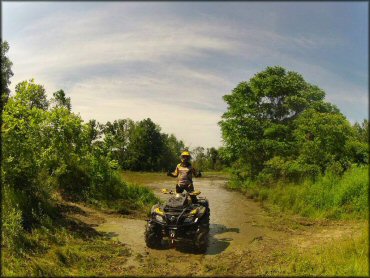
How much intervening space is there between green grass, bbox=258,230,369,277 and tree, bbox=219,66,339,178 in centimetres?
1415

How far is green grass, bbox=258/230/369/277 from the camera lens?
708cm

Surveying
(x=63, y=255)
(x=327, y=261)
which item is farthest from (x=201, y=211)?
(x=63, y=255)

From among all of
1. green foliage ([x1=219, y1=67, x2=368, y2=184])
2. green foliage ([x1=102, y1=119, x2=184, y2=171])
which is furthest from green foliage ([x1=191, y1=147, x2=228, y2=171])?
green foliage ([x1=219, y1=67, x2=368, y2=184])

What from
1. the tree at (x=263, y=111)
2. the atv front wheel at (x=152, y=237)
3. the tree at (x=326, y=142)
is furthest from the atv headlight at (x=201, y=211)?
the tree at (x=263, y=111)

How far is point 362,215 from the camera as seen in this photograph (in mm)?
12398

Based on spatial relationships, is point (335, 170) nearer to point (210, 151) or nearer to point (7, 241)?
point (7, 241)

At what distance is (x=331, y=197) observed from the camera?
13.9 m

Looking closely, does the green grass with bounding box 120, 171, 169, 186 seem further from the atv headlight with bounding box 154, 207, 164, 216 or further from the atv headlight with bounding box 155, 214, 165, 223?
the atv headlight with bounding box 155, 214, 165, 223

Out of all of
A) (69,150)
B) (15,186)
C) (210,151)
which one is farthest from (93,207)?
(210,151)

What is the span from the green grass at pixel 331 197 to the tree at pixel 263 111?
648cm

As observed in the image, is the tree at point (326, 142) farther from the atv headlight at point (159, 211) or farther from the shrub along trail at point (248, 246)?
the atv headlight at point (159, 211)

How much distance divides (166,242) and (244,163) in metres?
15.9

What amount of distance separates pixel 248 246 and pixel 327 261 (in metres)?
2.59

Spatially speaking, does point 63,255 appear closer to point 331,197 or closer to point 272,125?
point 331,197
